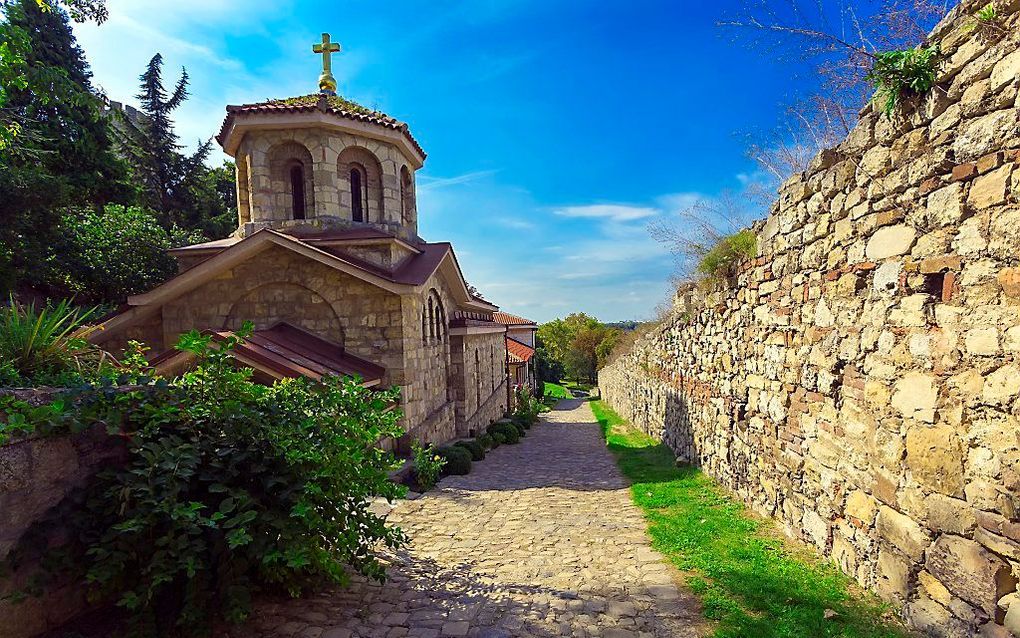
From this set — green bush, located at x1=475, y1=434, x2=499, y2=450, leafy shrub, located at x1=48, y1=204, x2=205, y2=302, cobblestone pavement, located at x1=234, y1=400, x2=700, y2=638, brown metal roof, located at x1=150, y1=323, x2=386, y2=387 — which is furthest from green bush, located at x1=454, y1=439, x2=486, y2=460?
leafy shrub, located at x1=48, y1=204, x2=205, y2=302

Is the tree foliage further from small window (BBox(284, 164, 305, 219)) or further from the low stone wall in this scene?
the low stone wall

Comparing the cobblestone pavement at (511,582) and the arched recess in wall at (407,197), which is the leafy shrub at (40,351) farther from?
the arched recess in wall at (407,197)

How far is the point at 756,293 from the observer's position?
19.3 feet

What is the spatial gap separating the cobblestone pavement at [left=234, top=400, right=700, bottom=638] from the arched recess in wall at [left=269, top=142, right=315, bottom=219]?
785cm

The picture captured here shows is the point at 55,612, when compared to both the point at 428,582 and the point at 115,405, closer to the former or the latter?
the point at 115,405

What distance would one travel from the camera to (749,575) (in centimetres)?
416

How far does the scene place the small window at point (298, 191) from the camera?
12086mm

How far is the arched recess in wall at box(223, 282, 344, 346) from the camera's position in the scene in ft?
33.2

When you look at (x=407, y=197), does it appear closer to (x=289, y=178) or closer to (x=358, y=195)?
(x=358, y=195)

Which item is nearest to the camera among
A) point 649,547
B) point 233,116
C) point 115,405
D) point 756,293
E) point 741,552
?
point 115,405

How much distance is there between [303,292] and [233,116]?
4.79 metres

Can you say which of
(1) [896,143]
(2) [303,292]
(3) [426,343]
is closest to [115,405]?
(1) [896,143]

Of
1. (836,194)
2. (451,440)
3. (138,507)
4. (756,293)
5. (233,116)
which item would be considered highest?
(233,116)

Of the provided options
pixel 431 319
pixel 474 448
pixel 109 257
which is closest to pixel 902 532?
pixel 474 448
